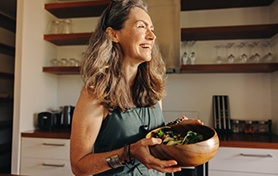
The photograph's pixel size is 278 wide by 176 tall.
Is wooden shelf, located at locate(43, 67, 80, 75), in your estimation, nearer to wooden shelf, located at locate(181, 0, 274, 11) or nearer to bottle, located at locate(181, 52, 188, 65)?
bottle, located at locate(181, 52, 188, 65)

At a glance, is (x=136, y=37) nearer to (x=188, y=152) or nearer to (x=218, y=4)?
(x=188, y=152)

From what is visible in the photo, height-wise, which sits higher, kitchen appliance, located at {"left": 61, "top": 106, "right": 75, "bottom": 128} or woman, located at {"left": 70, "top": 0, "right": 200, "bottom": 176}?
woman, located at {"left": 70, "top": 0, "right": 200, "bottom": 176}

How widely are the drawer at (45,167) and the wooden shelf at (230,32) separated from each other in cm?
162

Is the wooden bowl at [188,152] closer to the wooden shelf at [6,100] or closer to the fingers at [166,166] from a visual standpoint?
the fingers at [166,166]

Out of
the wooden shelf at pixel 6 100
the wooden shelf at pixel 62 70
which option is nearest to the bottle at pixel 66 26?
the wooden shelf at pixel 62 70

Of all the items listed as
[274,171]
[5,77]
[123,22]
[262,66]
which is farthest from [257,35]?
[5,77]

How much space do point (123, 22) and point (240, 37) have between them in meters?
1.63

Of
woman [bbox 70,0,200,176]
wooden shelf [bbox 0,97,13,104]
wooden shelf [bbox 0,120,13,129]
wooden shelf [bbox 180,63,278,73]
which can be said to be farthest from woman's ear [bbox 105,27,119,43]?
wooden shelf [bbox 0,120,13,129]

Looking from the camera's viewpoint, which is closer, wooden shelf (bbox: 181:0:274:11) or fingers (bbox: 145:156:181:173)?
fingers (bbox: 145:156:181:173)

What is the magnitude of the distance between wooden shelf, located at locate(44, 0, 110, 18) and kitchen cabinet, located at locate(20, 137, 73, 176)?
1.32 metres

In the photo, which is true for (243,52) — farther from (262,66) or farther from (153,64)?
(153,64)

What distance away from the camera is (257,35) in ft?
6.50

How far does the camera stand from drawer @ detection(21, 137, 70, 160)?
1.85 meters

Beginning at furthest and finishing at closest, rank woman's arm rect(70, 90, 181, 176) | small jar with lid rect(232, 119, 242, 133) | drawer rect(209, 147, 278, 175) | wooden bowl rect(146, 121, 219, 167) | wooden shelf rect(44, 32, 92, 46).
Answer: wooden shelf rect(44, 32, 92, 46), small jar with lid rect(232, 119, 242, 133), drawer rect(209, 147, 278, 175), woman's arm rect(70, 90, 181, 176), wooden bowl rect(146, 121, 219, 167)
